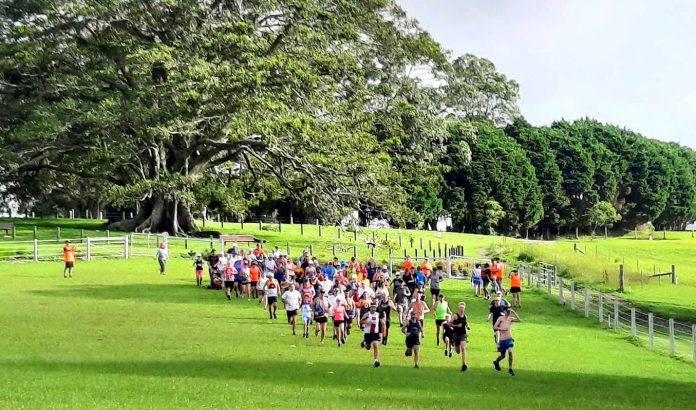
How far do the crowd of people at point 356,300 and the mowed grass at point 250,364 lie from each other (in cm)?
52

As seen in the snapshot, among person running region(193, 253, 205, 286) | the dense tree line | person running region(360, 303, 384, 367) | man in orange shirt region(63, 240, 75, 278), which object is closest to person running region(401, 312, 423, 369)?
person running region(360, 303, 384, 367)

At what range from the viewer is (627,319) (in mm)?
36594

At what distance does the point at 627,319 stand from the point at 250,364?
70.9 feet

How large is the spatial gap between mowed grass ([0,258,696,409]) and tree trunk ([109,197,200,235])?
24740mm

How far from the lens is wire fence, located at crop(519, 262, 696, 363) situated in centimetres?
2834

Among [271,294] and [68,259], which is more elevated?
[68,259]

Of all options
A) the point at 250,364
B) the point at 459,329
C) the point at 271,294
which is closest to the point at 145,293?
the point at 271,294

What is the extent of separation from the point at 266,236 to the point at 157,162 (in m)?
10.9

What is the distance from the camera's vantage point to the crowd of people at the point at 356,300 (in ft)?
70.2

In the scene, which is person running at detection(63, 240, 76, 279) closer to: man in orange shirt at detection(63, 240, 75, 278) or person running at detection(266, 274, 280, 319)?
man in orange shirt at detection(63, 240, 75, 278)

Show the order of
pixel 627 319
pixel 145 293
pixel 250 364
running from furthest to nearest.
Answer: pixel 627 319, pixel 145 293, pixel 250 364

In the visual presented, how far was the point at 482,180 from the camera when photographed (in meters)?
97.2

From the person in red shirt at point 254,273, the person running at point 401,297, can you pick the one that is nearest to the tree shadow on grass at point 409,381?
the person running at point 401,297

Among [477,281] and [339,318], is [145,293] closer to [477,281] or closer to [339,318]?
[339,318]
